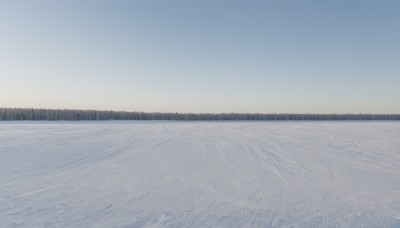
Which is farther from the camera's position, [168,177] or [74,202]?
[168,177]

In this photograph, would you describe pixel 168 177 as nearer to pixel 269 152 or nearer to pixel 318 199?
pixel 318 199

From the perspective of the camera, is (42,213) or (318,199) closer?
(42,213)

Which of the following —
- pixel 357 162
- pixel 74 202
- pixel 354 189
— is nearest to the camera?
pixel 74 202

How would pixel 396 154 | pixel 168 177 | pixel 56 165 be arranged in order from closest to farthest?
pixel 168 177
pixel 56 165
pixel 396 154

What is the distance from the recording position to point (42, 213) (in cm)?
295

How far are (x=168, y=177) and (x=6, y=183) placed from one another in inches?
117

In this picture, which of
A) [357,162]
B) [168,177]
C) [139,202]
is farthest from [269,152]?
[139,202]

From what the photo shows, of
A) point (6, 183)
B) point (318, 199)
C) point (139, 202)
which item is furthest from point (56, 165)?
point (318, 199)

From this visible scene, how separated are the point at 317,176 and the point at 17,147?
28.4 feet

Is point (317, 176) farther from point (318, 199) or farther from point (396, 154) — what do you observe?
point (396, 154)

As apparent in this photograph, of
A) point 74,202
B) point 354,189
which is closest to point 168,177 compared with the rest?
point 74,202

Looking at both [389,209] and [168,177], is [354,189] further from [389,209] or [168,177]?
[168,177]

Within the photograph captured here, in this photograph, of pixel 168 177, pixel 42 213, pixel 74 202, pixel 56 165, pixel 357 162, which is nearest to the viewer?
pixel 42 213

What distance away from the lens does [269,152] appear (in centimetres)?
700
